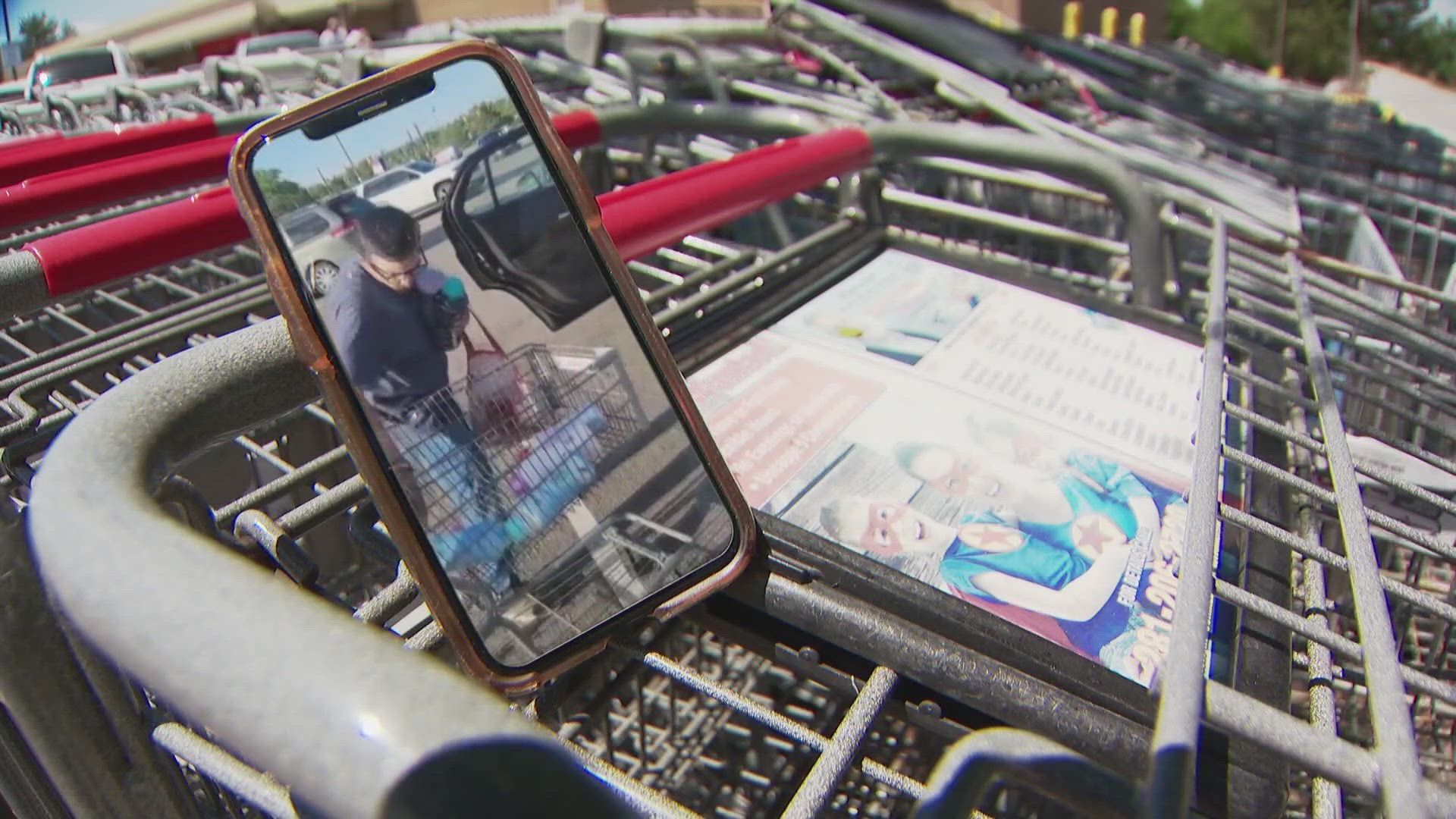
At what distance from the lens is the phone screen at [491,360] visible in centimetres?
66

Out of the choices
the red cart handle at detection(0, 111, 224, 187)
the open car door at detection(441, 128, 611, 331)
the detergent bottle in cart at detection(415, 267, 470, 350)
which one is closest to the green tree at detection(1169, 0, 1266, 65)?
the red cart handle at detection(0, 111, 224, 187)

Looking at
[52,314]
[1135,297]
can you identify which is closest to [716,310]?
[1135,297]

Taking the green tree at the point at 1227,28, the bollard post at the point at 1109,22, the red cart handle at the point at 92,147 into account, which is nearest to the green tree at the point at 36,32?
the red cart handle at the point at 92,147

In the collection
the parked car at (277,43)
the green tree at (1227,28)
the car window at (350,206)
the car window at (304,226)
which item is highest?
the parked car at (277,43)

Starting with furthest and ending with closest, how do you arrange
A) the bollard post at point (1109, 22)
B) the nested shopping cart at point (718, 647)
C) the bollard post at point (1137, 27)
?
the bollard post at point (1137, 27) → the bollard post at point (1109, 22) → the nested shopping cart at point (718, 647)

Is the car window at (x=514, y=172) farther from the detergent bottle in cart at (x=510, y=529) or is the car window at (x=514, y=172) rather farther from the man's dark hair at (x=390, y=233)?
the detergent bottle in cart at (x=510, y=529)

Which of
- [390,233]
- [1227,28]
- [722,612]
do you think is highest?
[390,233]

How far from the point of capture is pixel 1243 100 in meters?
4.96

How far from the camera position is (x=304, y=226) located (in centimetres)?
65

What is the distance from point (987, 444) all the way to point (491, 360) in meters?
0.53

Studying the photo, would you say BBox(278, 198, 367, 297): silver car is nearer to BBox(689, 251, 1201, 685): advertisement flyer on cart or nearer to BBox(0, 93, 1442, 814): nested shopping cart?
BBox(0, 93, 1442, 814): nested shopping cart

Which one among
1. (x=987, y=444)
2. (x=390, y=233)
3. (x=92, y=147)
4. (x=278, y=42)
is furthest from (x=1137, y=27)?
(x=390, y=233)

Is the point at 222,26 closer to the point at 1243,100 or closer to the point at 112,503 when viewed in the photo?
the point at 1243,100

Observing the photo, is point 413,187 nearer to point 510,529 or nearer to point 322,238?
point 322,238
